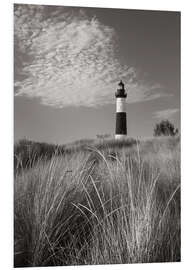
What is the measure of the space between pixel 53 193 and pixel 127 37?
1626 millimetres

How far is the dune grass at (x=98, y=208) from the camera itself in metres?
4.12

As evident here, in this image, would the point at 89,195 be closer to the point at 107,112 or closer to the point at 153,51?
the point at 107,112

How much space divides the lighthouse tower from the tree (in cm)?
31

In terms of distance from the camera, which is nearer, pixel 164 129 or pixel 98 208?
pixel 98 208

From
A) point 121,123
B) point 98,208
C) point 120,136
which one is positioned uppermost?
point 121,123

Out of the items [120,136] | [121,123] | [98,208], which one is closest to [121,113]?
[121,123]

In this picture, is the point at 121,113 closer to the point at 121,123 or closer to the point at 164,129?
the point at 121,123

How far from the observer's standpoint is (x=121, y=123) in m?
4.43

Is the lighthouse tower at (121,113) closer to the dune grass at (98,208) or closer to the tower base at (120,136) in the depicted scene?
the tower base at (120,136)

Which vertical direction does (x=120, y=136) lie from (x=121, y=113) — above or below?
below

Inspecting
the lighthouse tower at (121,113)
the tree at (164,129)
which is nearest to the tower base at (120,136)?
the lighthouse tower at (121,113)

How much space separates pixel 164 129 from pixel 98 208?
0.98 meters
